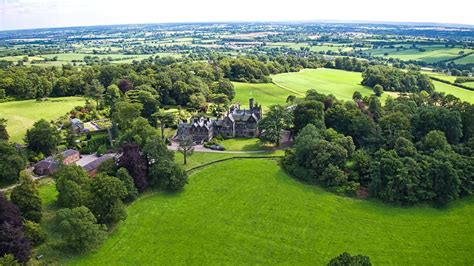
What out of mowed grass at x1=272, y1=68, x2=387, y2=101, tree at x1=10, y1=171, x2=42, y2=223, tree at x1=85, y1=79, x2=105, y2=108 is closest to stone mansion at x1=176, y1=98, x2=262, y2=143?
tree at x1=85, y1=79, x2=105, y2=108

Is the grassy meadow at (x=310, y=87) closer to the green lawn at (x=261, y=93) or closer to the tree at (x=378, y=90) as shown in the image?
the green lawn at (x=261, y=93)

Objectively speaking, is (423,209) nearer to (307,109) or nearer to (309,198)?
(309,198)

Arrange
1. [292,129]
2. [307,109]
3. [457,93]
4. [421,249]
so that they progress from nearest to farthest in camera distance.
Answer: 1. [421,249]
2. [307,109]
3. [292,129]
4. [457,93]

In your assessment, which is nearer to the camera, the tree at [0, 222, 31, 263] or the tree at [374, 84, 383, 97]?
the tree at [0, 222, 31, 263]

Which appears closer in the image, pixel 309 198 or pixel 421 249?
pixel 421 249

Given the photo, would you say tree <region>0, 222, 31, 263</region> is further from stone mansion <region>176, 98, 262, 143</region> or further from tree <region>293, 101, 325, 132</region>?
tree <region>293, 101, 325, 132</region>

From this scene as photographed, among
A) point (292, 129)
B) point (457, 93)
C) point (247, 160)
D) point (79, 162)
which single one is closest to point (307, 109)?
Result: point (292, 129)

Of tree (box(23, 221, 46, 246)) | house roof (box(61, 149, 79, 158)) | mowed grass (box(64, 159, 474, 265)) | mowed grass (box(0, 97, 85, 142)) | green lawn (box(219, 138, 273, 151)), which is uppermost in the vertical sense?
mowed grass (box(0, 97, 85, 142))
